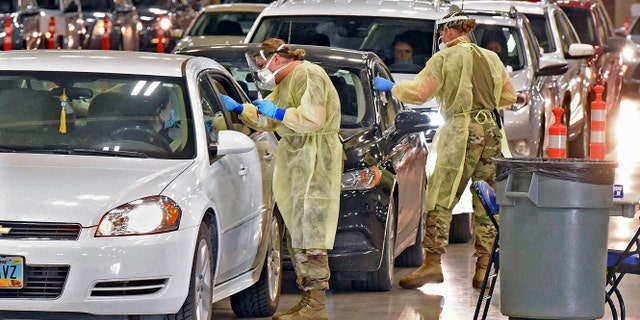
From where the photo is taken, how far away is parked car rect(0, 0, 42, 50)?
74.8 ft

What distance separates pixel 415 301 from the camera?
10.8 meters

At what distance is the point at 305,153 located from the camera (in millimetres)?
9781

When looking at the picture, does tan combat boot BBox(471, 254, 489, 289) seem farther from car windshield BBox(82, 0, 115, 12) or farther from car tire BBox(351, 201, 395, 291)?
car windshield BBox(82, 0, 115, 12)

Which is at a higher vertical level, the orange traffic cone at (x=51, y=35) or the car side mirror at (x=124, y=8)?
the orange traffic cone at (x=51, y=35)

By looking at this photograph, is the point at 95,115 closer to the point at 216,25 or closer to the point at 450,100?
the point at 450,100

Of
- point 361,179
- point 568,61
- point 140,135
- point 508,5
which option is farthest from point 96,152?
point 568,61

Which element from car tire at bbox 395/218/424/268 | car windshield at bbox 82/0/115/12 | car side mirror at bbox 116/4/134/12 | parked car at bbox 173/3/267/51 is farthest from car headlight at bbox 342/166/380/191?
car side mirror at bbox 116/4/134/12

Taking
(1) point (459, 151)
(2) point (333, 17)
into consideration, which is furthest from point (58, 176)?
(2) point (333, 17)

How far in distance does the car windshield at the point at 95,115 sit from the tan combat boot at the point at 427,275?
2733 millimetres

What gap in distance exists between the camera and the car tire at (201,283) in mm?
8297

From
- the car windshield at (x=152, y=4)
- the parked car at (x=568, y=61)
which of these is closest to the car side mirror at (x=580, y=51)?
the parked car at (x=568, y=61)

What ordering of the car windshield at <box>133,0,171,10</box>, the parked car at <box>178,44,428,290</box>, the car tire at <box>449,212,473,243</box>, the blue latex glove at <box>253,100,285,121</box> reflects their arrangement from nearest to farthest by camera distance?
the blue latex glove at <box>253,100,285,121</box>, the parked car at <box>178,44,428,290</box>, the car tire at <box>449,212,473,243</box>, the car windshield at <box>133,0,171,10</box>

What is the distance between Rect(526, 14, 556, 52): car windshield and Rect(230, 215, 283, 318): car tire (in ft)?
30.2

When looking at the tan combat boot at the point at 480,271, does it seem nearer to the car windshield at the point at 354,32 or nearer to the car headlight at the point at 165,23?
the car windshield at the point at 354,32
